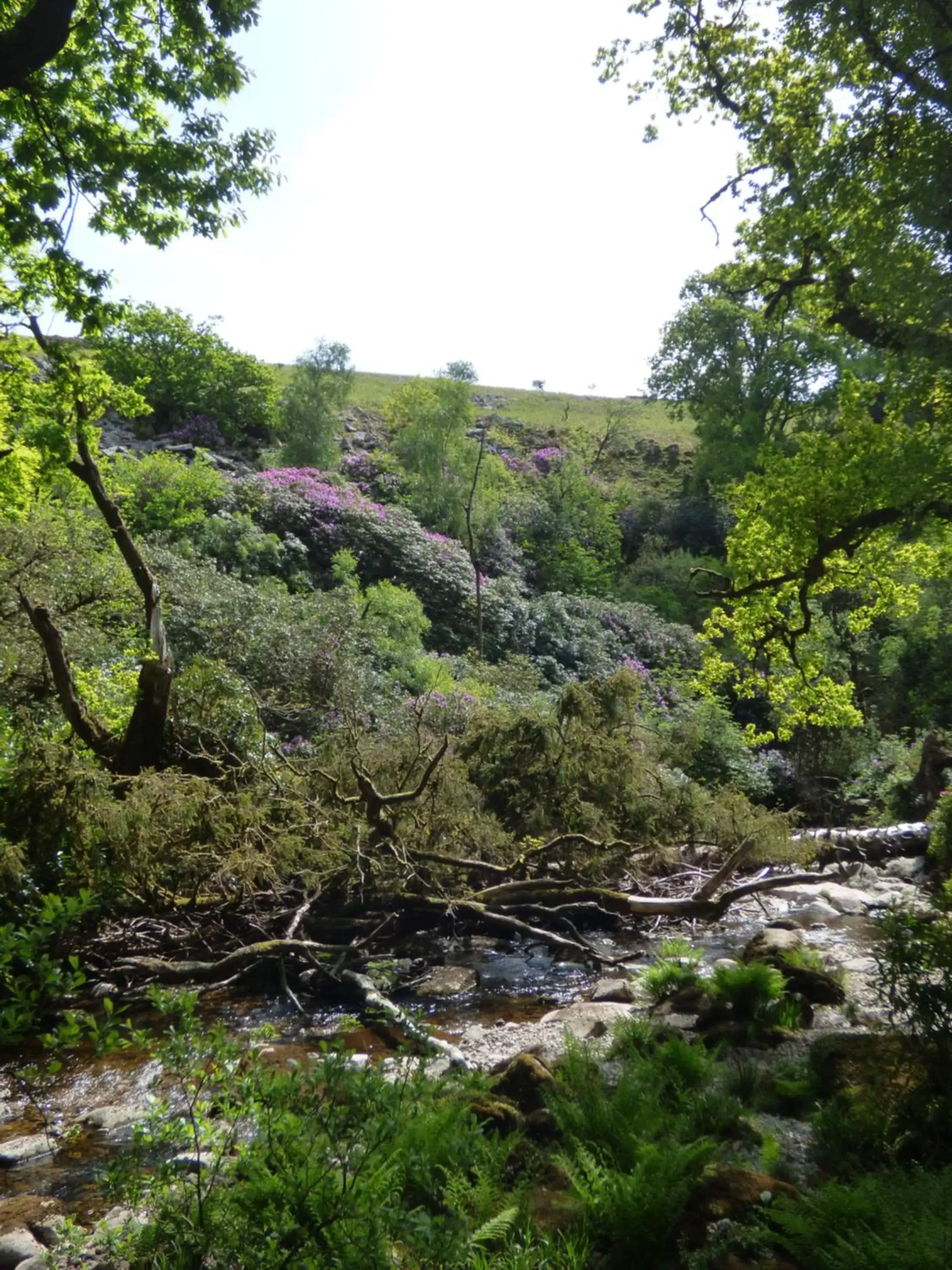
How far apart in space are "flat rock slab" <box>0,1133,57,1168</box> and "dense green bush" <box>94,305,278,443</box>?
28.2 m

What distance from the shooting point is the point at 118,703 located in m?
10.4

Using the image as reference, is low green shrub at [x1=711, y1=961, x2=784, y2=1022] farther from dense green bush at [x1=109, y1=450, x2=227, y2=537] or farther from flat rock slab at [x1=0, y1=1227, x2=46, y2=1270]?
dense green bush at [x1=109, y1=450, x2=227, y2=537]

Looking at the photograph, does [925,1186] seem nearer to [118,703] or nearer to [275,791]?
[275,791]

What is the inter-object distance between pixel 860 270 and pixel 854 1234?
8077 millimetres

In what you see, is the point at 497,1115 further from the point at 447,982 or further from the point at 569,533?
the point at 569,533

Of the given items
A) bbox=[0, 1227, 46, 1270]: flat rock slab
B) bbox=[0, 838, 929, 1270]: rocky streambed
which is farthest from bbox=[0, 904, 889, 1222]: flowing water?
bbox=[0, 1227, 46, 1270]: flat rock slab

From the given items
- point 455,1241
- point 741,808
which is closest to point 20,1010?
point 455,1241

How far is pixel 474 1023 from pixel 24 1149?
4.04m

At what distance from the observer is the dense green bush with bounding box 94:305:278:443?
31031 mm

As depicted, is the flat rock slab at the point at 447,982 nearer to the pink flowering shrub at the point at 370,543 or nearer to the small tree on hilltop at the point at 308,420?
the pink flowering shrub at the point at 370,543

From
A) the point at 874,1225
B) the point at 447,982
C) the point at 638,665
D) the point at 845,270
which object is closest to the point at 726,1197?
the point at 874,1225

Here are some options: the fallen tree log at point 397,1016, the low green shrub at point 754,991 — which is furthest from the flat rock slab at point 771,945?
the fallen tree log at point 397,1016

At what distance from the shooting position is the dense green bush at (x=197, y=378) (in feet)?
102

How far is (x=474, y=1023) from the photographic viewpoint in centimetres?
838
